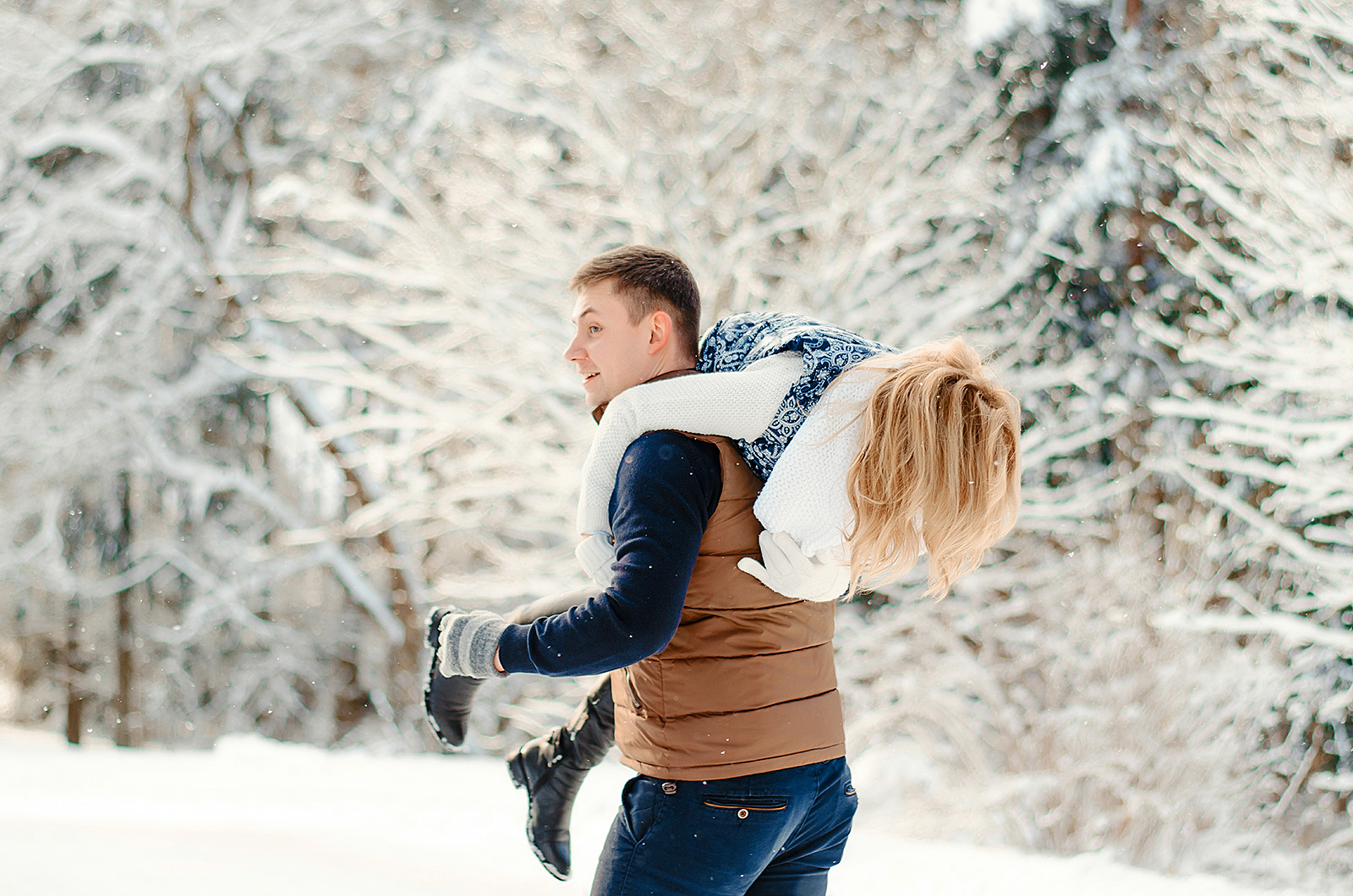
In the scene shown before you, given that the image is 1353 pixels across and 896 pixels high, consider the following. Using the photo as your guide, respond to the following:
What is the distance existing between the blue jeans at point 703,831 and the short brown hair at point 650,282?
2.05 feet

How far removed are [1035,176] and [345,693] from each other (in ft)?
25.4

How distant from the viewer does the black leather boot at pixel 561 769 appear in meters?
1.69

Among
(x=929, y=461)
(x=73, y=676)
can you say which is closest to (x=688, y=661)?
(x=929, y=461)

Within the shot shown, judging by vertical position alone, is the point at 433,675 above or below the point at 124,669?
above

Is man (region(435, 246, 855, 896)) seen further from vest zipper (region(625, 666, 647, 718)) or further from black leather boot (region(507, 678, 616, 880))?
black leather boot (region(507, 678, 616, 880))

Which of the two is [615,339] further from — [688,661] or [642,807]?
[642,807]

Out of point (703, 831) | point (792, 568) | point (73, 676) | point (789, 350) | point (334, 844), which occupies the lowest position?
point (73, 676)

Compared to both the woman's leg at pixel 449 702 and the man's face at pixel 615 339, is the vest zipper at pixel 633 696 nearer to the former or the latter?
the woman's leg at pixel 449 702

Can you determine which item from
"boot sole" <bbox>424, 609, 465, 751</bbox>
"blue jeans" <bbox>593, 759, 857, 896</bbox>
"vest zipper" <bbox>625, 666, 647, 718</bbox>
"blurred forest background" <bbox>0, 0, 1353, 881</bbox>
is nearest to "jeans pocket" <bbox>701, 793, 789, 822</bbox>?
"blue jeans" <bbox>593, 759, 857, 896</bbox>

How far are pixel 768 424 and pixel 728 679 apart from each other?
0.34 metres

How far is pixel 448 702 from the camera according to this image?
4.97ft

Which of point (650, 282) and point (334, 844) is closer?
point (650, 282)

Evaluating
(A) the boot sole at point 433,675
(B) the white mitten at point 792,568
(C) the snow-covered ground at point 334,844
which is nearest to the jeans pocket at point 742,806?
(B) the white mitten at point 792,568

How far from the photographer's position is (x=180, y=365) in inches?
345
